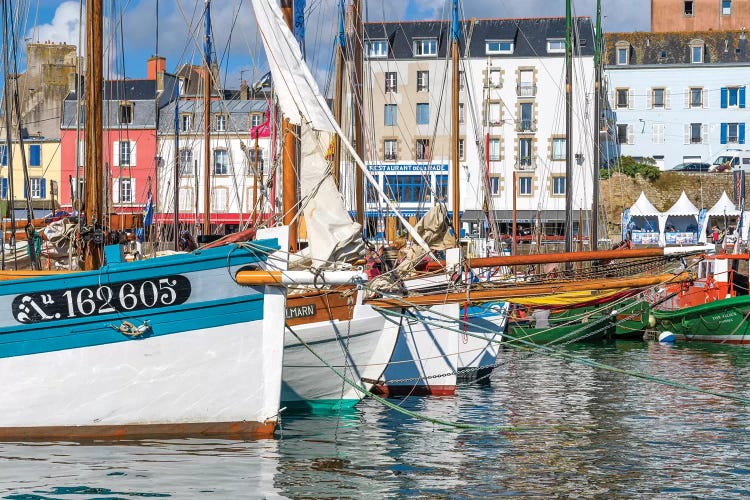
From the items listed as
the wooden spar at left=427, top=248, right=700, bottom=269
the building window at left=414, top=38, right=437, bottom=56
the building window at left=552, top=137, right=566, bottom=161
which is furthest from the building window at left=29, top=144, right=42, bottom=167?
the wooden spar at left=427, top=248, right=700, bottom=269

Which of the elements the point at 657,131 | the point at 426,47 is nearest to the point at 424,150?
the point at 426,47

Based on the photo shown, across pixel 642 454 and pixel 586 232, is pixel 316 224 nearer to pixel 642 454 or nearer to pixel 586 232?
pixel 642 454

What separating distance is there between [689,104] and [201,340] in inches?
3041

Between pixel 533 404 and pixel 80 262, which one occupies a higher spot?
pixel 80 262

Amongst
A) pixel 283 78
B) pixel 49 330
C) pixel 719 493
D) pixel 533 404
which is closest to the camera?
pixel 719 493

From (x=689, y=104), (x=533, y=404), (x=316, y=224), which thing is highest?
(x=689, y=104)

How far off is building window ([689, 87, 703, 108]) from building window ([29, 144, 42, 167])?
47239 millimetres

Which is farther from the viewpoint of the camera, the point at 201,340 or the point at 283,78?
the point at 283,78

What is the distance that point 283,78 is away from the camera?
58.5 ft

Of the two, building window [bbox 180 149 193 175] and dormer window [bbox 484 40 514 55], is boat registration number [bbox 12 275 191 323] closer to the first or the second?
building window [bbox 180 149 193 175]

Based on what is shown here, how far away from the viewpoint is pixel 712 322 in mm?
39344

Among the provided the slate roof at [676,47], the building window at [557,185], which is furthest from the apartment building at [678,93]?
the building window at [557,185]

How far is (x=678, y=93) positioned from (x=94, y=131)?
7609 centimetres

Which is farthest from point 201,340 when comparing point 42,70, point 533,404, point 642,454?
point 42,70
